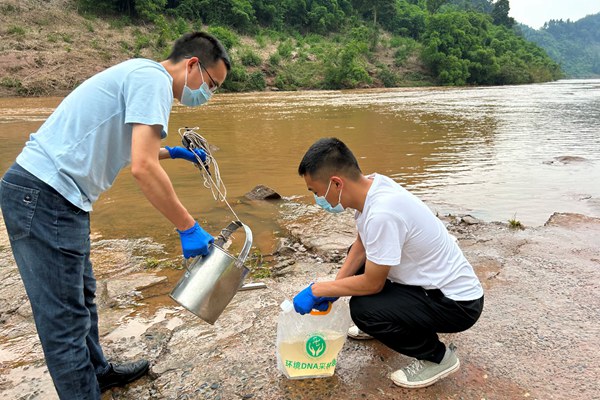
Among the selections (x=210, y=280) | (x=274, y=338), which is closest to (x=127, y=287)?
(x=274, y=338)

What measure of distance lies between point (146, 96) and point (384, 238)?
114 centimetres

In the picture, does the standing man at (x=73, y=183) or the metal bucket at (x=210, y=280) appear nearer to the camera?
the standing man at (x=73, y=183)

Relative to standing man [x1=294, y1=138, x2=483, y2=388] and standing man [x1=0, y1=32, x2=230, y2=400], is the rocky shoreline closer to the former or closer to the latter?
standing man [x1=294, y1=138, x2=483, y2=388]

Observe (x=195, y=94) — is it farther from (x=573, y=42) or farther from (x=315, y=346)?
(x=573, y=42)

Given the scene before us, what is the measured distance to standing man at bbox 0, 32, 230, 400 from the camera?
1.65 metres

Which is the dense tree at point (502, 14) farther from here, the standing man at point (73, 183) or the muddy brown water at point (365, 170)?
the standing man at point (73, 183)

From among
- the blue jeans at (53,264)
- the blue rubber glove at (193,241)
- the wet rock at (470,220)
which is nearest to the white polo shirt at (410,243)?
the blue rubber glove at (193,241)

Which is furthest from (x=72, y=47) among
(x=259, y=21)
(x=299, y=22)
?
(x=299, y=22)

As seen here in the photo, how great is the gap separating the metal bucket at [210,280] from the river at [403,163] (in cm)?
219

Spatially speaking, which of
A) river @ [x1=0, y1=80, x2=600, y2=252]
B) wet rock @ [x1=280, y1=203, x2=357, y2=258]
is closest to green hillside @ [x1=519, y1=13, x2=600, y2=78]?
river @ [x1=0, y1=80, x2=600, y2=252]

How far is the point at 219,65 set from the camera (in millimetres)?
2066

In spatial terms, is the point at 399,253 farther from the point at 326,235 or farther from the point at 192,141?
the point at 326,235

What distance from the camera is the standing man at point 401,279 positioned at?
1.98 m

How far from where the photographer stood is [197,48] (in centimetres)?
199
